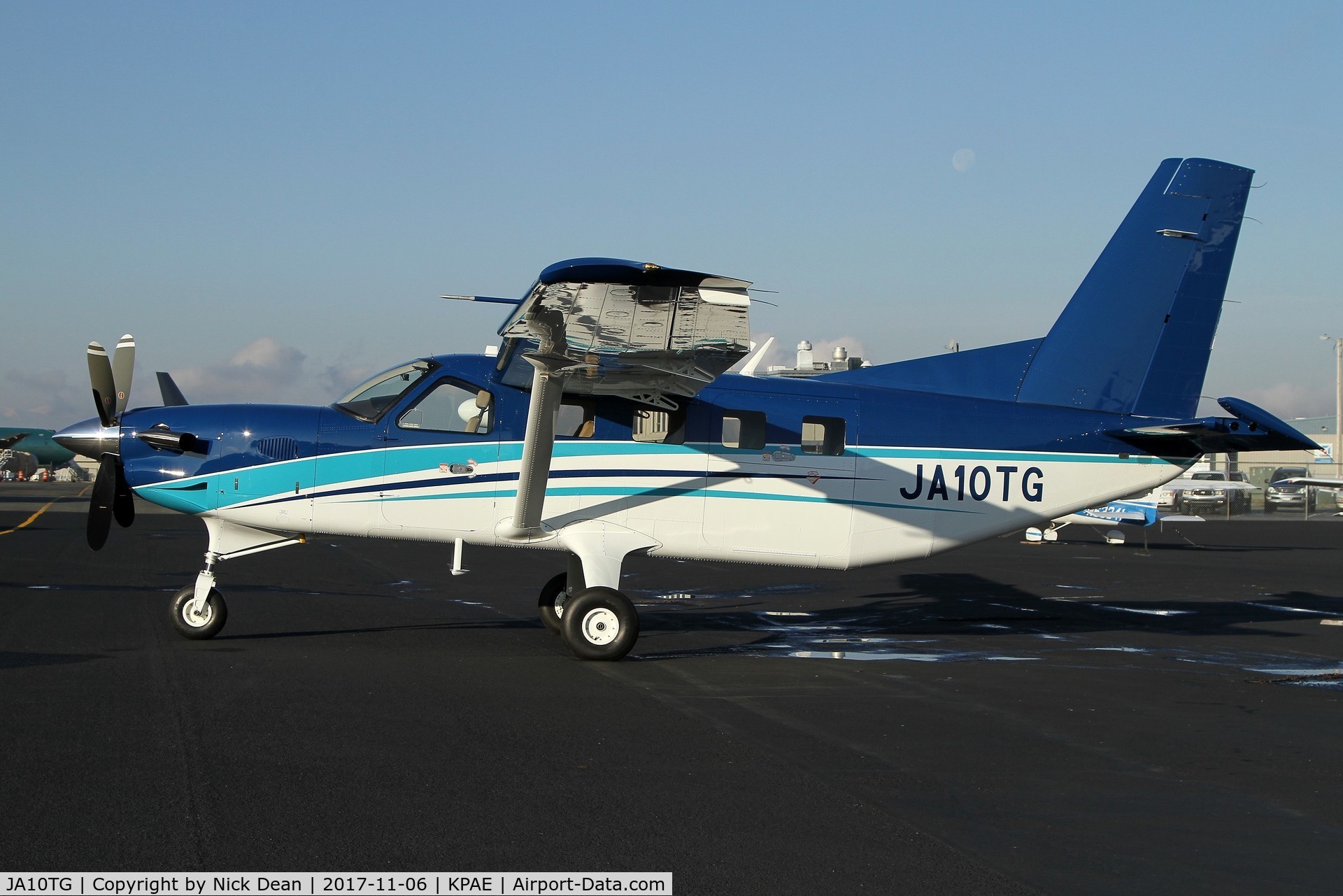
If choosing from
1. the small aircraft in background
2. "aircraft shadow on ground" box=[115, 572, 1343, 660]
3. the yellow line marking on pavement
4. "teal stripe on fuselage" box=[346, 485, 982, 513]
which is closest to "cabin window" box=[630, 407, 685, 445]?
"teal stripe on fuselage" box=[346, 485, 982, 513]

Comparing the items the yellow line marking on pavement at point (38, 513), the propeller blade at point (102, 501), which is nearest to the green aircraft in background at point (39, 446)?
the yellow line marking on pavement at point (38, 513)

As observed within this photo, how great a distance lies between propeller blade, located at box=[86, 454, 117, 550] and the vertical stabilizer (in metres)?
9.33

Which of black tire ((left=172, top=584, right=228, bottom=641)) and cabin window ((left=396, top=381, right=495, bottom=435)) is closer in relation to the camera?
black tire ((left=172, top=584, right=228, bottom=641))

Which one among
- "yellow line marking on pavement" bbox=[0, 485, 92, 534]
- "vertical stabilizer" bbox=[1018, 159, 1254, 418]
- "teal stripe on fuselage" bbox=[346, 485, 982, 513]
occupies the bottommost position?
"yellow line marking on pavement" bbox=[0, 485, 92, 534]

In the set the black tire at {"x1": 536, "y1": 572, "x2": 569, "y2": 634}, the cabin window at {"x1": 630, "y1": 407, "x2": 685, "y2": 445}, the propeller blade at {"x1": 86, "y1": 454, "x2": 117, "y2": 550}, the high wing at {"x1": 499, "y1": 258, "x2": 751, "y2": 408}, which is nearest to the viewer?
the high wing at {"x1": 499, "y1": 258, "x2": 751, "y2": 408}

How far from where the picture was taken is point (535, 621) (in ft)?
42.7

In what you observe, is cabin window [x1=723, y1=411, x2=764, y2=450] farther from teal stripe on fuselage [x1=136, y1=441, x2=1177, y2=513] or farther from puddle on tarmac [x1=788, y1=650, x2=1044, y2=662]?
puddle on tarmac [x1=788, y1=650, x2=1044, y2=662]

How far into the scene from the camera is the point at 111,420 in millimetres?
10469

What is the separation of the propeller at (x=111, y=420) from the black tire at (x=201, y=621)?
952 mm

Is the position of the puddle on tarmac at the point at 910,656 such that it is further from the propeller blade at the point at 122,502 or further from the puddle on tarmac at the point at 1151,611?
the propeller blade at the point at 122,502

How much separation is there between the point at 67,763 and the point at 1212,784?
20.4 ft

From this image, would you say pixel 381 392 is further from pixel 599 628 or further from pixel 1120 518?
pixel 1120 518

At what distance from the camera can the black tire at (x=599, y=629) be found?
989 centimetres

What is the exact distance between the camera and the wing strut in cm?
963
